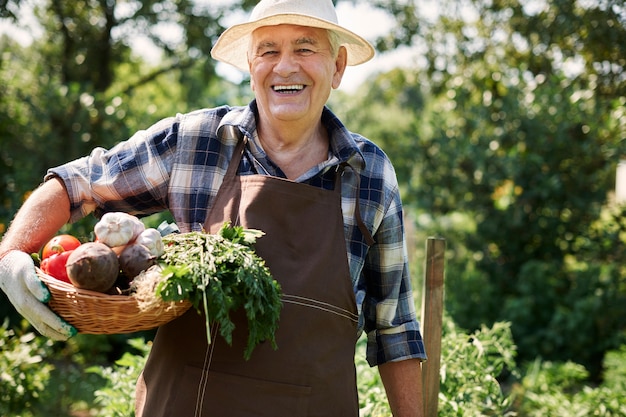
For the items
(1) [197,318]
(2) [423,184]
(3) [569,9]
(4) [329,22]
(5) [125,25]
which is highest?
(5) [125,25]

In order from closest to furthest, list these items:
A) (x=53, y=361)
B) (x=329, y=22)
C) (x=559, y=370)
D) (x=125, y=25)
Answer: (x=329, y=22), (x=559, y=370), (x=53, y=361), (x=125, y=25)

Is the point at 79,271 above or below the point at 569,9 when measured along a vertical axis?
below

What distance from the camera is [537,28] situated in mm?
7117

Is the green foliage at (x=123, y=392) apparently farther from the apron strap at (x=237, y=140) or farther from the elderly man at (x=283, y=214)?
the apron strap at (x=237, y=140)

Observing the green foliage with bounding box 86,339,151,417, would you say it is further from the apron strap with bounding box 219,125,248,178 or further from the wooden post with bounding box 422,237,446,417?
the apron strap with bounding box 219,125,248,178

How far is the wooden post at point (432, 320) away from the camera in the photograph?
2811 millimetres

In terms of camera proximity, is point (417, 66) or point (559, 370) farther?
point (417, 66)

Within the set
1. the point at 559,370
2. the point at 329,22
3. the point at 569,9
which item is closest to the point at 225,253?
the point at 329,22

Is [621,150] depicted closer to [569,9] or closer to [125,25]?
[569,9]

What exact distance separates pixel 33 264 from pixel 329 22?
1038 millimetres

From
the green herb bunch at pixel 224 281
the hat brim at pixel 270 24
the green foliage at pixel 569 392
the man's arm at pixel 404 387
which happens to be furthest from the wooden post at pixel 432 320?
the green foliage at pixel 569 392

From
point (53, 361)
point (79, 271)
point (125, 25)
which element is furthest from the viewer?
point (125, 25)

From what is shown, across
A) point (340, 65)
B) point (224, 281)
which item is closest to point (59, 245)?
point (224, 281)

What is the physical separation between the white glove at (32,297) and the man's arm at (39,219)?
5.0 inches
